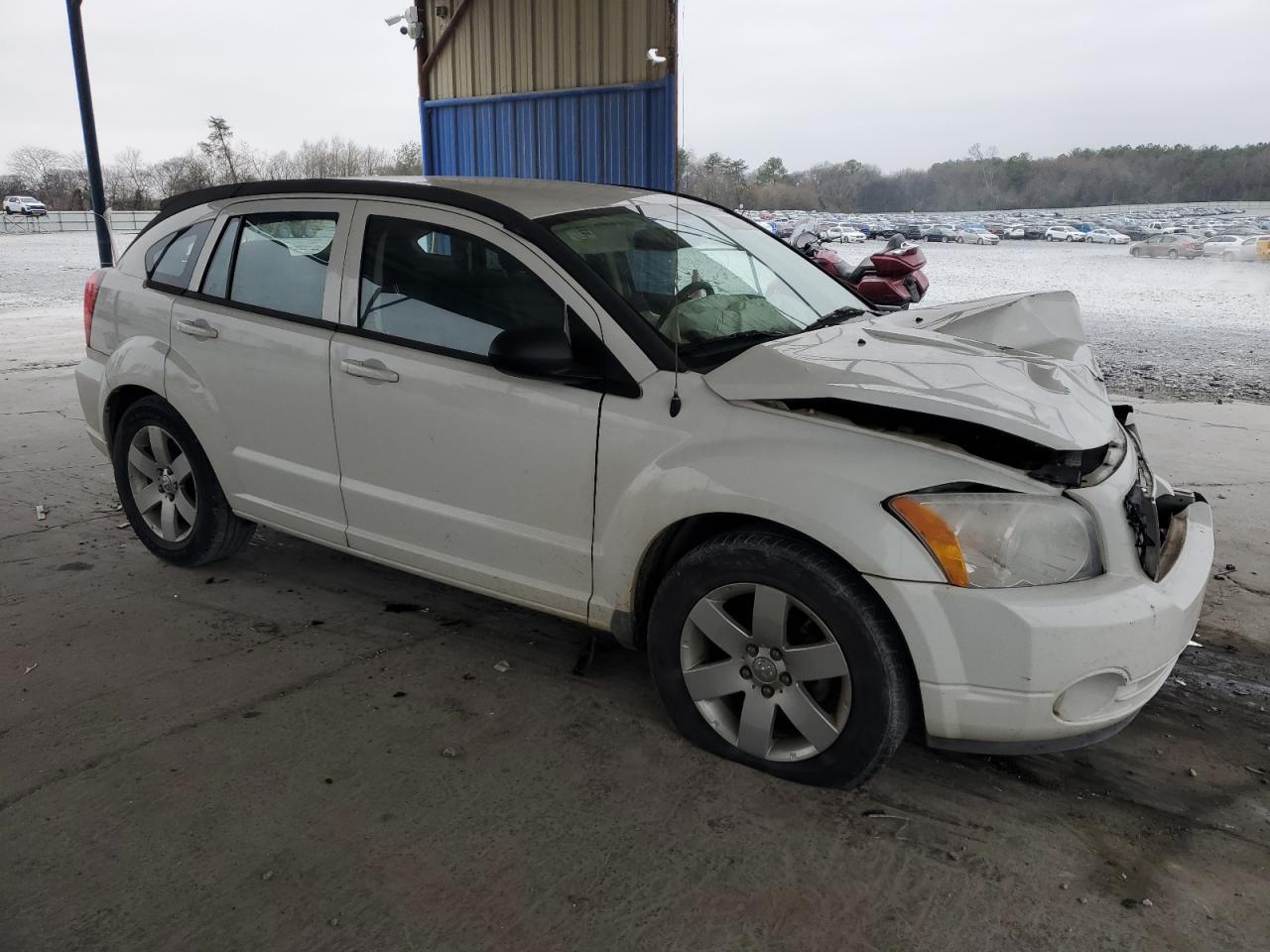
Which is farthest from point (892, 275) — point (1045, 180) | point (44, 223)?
point (44, 223)

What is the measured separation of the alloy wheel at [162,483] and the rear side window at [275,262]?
2.31 ft

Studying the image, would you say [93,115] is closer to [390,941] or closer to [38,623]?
[38,623]

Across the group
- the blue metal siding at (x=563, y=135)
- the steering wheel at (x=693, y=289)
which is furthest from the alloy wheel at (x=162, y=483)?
the blue metal siding at (x=563, y=135)

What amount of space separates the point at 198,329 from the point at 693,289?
197 cm

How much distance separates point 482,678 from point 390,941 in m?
1.21

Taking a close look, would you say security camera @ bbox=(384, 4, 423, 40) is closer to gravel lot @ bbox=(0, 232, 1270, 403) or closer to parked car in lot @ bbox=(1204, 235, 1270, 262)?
gravel lot @ bbox=(0, 232, 1270, 403)

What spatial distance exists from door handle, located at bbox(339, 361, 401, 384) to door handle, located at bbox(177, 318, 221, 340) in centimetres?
73

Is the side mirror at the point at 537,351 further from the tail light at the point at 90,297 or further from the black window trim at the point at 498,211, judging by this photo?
the tail light at the point at 90,297

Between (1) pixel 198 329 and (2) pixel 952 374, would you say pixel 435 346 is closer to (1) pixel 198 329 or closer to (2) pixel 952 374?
(1) pixel 198 329

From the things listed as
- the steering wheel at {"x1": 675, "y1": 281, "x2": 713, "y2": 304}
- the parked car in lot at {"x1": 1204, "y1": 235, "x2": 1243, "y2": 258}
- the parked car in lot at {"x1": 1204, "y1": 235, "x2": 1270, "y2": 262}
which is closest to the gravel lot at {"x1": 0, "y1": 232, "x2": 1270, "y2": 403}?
the parked car in lot at {"x1": 1204, "y1": 235, "x2": 1270, "y2": 262}

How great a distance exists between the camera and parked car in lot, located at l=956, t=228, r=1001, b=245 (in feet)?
40.4

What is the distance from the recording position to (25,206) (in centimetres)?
4631

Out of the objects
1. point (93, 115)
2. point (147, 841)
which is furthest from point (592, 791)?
point (93, 115)

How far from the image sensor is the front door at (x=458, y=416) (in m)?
2.88
